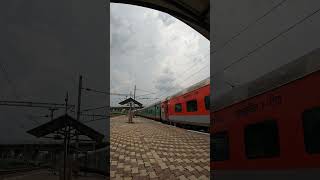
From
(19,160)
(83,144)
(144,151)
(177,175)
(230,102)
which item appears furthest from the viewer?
(144,151)

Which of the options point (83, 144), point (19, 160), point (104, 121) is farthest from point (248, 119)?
point (19, 160)

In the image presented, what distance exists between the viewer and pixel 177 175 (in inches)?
273

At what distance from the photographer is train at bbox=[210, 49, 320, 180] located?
3678 mm

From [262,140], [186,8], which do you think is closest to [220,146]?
[262,140]

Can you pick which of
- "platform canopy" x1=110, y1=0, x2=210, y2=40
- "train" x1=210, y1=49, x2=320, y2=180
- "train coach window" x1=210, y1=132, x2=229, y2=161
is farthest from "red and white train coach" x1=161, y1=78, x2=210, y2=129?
"platform canopy" x1=110, y1=0, x2=210, y2=40

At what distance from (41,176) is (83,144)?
72cm

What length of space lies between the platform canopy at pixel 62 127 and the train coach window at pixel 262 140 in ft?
8.08

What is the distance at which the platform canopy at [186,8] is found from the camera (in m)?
5.04

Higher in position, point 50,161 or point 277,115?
point 277,115

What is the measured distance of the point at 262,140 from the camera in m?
4.70

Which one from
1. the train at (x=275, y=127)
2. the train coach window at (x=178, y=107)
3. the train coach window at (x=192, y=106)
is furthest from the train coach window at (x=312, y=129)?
the train coach window at (x=178, y=107)

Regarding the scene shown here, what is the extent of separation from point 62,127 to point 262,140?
2.98m

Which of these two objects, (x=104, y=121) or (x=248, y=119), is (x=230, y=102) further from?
(x=104, y=121)

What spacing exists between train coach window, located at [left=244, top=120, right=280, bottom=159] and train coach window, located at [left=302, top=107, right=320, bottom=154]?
610 mm
